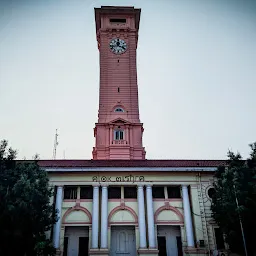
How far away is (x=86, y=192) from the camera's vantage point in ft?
84.3

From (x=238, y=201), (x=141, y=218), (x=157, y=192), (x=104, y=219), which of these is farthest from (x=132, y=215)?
(x=238, y=201)

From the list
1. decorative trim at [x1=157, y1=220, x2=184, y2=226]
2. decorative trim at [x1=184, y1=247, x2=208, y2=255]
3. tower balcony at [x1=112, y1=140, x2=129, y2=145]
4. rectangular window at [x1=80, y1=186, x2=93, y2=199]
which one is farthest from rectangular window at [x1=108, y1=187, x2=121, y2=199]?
tower balcony at [x1=112, y1=140, x2=129, y2=145]

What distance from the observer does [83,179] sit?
25.5m

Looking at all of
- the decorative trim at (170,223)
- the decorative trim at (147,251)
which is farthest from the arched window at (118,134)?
the decorative trim at (147,251)

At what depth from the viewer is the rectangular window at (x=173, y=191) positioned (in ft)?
85.2

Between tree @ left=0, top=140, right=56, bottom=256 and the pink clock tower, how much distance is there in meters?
15.1

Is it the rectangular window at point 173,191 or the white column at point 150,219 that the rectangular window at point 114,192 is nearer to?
the white column at point 150,219

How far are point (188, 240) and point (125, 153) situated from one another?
13.5 metres

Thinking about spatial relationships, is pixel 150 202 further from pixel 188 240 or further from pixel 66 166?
pixel 66 166

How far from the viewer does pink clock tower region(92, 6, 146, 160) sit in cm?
3572

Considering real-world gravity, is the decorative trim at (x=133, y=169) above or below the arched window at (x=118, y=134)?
below

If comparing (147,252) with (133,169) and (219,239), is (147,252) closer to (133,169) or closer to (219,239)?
(219,239)

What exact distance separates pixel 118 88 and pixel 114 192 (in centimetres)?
1681

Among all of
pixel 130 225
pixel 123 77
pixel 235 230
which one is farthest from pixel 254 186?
pixel 123 77
